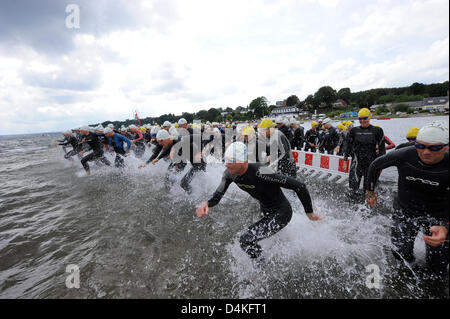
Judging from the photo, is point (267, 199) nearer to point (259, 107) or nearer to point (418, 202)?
point (418, 202)

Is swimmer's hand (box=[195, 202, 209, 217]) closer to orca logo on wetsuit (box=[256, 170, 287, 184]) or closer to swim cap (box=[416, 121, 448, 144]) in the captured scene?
orca logo on wetsuit (box=[256, 170, 287, 184])

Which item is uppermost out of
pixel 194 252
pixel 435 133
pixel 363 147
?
pixel 435 133

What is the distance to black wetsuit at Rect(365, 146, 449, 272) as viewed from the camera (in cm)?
216

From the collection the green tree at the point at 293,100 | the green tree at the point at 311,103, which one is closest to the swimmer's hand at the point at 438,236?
the green tree at the point at 311,103

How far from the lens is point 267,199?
2.81 metres

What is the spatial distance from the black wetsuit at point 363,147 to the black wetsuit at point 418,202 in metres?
2.43

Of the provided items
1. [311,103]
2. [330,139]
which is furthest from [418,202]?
[311,103]

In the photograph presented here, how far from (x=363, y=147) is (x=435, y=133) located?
3.12 meters

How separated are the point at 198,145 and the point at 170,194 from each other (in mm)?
1929

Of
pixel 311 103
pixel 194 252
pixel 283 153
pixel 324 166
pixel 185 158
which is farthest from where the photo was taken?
pixel 311 103

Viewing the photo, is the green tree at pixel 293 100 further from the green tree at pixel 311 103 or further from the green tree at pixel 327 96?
the green tree at pixel 327 96

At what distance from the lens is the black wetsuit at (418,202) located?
7.08 feet

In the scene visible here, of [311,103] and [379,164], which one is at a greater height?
[311,103]

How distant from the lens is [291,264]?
299 centimetres
